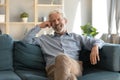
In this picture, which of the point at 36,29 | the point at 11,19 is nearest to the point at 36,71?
the point at 36,29

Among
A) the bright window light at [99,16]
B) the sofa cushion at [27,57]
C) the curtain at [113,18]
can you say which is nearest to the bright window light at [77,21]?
the bright window light at [99,16]

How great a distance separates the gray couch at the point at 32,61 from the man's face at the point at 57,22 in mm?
311

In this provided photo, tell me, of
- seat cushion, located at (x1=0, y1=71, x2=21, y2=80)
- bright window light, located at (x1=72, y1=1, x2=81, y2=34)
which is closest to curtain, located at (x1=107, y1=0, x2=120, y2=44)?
bright window light, located at (x1=72, y1=1, x2=81, y2=34)

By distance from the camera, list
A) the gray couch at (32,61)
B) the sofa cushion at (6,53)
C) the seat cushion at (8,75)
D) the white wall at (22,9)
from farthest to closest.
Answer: the white wall at (22,9), the sofa cushion at (6,53), the gray couch at (32,61), the seat cushion at (8,75)

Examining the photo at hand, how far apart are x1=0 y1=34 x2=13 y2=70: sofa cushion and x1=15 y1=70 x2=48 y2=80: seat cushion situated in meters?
0.14

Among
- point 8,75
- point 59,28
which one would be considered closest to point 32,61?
point 8,75

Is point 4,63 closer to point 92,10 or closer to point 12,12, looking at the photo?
point 12,12

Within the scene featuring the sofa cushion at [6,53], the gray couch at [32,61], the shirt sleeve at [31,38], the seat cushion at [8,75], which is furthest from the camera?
the shirt sleeve at [31,38]

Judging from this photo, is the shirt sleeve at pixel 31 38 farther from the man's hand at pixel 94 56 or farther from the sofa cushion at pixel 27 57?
the man's hand at pixel 94 56

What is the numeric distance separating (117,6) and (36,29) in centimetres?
298

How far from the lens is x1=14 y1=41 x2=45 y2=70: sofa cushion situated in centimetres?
285

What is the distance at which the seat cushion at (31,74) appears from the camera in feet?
8.15

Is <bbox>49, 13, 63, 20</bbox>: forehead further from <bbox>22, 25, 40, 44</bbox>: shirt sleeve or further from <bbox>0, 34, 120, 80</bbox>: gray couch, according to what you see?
<bbox>0, 34, 120, 80</bbox>: gray couch

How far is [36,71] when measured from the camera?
2.80 metres
